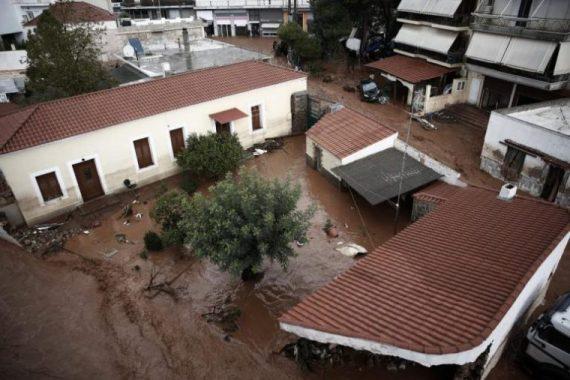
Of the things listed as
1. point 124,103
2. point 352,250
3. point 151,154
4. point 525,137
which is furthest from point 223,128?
point 525,137

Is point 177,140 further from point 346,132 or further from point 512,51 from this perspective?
point 512,51

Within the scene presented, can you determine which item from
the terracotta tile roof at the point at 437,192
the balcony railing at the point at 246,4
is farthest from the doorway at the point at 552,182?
the balcony railing at the point at 246,4

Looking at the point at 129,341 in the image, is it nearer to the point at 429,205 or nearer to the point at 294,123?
the point at 429,205

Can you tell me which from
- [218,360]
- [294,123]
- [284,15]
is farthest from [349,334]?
[284,15]

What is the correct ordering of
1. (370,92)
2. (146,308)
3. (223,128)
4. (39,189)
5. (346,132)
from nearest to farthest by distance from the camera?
(146,308) → (39,189) → (346,132) → (223,128) → (370,92)

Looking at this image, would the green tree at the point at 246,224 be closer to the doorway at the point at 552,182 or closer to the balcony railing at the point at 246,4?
the doorway at the point at 552,182

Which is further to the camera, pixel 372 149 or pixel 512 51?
pixel 512 51

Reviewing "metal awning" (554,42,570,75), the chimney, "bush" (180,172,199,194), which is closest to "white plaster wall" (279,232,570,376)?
the chimney
